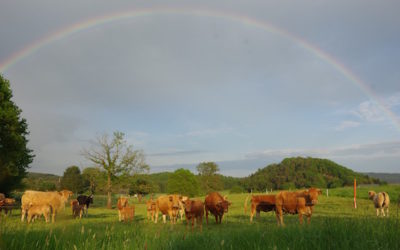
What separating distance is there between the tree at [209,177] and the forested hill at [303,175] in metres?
13.2

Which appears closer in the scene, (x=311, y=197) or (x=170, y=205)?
(x=311, y=197)

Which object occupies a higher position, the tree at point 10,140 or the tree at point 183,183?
the tree at point 10,140

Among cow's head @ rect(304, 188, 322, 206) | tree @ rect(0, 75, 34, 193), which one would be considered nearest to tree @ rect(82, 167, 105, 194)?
tree @ rect(0, 75, 34, 193)

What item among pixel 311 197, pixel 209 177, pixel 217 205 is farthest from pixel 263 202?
pixel 209 177

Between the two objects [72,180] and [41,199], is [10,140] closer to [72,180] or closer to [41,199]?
[41,199]

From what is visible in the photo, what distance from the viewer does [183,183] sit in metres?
72.6

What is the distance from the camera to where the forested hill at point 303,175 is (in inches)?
3974

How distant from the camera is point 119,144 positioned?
47.5 metres

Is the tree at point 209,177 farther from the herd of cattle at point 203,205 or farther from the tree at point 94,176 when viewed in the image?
the herd of cattle at point 203,205

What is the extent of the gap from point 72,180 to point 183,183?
138 feet

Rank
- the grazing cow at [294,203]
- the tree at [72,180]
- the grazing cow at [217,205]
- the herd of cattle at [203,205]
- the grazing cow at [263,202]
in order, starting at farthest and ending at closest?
the tree at [72,180] < the grazing cow at [263,202] < the grazing cow at [217,205] < the herd of cattle at [203,205] < the grazing cow at [294,203]

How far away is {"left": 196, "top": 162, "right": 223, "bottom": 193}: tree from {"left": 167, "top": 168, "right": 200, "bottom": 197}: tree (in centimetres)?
2471

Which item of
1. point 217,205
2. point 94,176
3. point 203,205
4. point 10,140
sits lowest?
point 217,205

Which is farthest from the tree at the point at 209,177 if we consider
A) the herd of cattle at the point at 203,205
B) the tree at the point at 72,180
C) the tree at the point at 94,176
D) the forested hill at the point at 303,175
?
the herd of cattle at the point at 203,205
